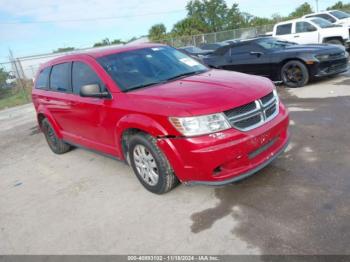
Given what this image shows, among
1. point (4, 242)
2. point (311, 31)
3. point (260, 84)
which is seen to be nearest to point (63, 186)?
point (4, 242)

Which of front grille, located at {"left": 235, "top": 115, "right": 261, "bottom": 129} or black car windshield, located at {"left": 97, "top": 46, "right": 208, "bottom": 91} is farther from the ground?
black car windshield, located at {"left": 97, "top": 46, "right": 208, "bottom": 91}

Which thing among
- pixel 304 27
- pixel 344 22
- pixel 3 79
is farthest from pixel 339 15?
pixel 3 79

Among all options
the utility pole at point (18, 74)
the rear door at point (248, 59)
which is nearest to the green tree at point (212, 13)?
the utility pole at point (18, 74)

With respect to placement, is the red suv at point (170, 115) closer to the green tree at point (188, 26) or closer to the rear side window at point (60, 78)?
the rear side window at point (60, 78)

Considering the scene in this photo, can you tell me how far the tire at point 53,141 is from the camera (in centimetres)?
630

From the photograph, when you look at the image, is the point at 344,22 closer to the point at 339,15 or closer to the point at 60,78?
the point at 339,15

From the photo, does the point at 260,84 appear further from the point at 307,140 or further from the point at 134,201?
the point at 134,201

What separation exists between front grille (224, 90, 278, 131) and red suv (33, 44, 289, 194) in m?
0.01

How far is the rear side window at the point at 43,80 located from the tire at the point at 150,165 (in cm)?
277

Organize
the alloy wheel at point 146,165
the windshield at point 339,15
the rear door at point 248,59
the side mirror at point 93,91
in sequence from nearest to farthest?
the alloy wheel at point 146,165, the side mirror at point 93,91, the rear door at point 248,59, the windshield at point 339,15

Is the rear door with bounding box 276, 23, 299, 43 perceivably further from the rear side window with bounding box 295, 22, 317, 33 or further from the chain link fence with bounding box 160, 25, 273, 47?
the chain link fence with bounding box 160, 25, 273, 47

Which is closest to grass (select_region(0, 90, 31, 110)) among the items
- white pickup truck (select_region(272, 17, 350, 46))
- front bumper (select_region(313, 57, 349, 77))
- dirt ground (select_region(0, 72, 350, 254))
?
dirt ground (select_region(0, 72, 350, 254))

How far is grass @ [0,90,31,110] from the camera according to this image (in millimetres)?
15670

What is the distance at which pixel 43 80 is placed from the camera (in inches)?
243
